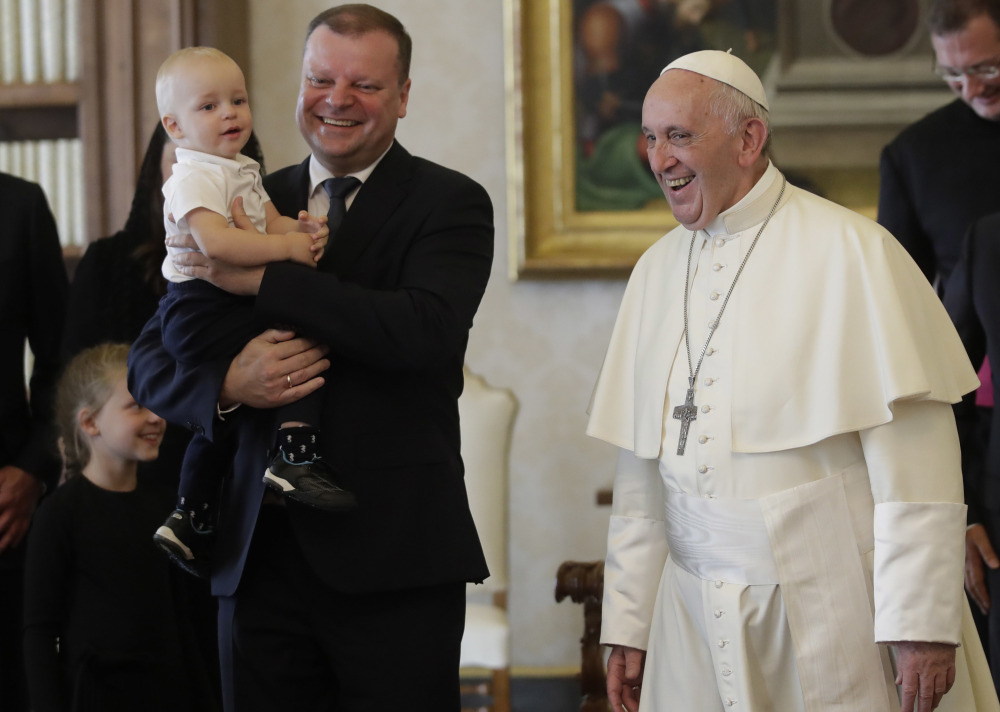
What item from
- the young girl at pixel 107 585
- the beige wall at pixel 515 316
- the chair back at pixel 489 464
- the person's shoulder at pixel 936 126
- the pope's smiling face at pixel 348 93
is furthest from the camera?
the beige wall at pixel 515 316

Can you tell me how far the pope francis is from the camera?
1995mm

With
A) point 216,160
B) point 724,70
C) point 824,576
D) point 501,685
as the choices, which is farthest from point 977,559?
point 216,160

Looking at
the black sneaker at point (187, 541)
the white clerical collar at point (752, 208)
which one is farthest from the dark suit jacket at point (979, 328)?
the black sneaker at point (187, 541)

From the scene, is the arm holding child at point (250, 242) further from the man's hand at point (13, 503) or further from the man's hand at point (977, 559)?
the man's hand at point (977, 559)

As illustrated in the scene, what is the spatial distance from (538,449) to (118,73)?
6.91 ft

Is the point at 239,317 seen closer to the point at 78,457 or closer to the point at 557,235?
the point at 78,457

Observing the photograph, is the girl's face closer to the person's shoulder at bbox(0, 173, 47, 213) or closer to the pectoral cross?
the person's shoulder at bbox(0, 173, 47, 213)

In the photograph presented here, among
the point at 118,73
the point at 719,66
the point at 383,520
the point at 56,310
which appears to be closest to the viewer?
the point at 383,520

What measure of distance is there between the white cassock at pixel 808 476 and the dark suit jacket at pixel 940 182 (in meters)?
1.44

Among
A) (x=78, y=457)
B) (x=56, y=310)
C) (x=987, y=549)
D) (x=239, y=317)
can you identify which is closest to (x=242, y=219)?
(x=239, y=317)

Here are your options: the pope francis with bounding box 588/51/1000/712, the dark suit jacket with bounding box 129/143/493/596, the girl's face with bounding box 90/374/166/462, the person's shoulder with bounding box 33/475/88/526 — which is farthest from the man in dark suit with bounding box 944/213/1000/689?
the person's shoulder with bounding box 33/475/88/526

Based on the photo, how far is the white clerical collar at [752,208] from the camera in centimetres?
221

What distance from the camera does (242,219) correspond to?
2117 mm

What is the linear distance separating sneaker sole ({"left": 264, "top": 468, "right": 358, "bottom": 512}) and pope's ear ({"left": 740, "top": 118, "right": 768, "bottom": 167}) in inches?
38.5
